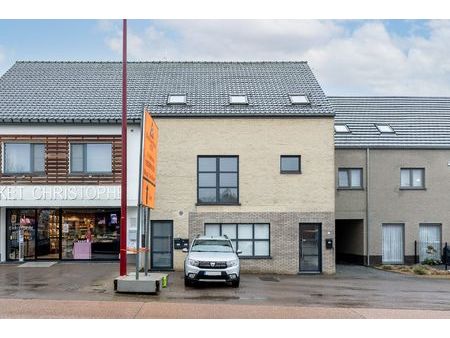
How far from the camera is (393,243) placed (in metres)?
29.3

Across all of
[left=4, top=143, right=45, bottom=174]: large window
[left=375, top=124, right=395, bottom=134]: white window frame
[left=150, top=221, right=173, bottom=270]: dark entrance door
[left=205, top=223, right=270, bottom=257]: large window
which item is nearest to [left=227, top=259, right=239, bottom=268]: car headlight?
[left=205, top=223, right=270, bottom=257]: large window

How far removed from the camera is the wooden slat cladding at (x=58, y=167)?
80.7ft

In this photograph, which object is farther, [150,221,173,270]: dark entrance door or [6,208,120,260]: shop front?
[6,208,120,260]: shop front

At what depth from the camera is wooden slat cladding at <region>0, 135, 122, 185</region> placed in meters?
24.6

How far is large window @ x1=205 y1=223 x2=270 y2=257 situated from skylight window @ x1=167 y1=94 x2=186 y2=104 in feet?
17.6

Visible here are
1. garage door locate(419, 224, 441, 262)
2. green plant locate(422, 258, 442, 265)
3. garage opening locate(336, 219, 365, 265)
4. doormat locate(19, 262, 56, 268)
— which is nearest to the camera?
doormat locate(19, 262, 56, 268)

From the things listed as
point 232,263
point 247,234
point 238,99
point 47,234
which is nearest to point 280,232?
point 247,234

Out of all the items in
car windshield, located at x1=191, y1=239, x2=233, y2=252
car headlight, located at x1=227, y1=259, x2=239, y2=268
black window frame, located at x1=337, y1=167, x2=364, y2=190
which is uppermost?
black window frame, located at x1=337, y1=167, x2=364, y2=190

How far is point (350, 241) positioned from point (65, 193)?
46.6 feet

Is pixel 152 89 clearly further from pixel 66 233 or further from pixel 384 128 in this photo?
pixel 384 128

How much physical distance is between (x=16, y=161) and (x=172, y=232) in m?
6.84

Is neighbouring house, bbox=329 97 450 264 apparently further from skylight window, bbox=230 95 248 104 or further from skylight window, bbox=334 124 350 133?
skylight window, bbox=230 95 248 104

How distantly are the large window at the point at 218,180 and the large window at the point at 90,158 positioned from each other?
3717 millimetres

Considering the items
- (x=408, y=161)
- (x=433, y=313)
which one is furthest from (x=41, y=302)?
(x=408, y=161)
